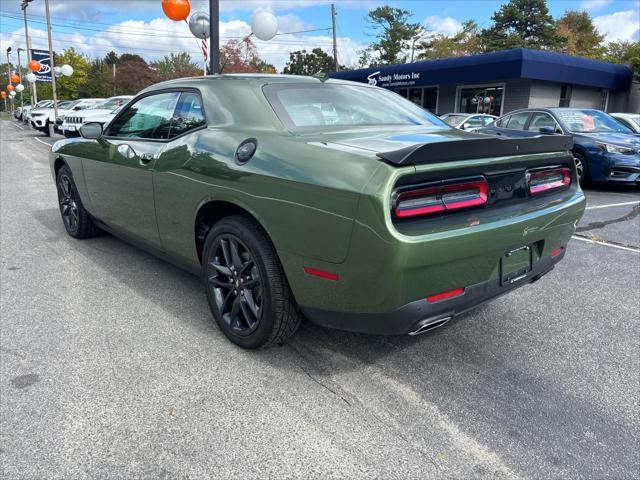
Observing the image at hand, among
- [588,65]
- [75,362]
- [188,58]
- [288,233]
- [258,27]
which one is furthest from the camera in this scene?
[188,58]

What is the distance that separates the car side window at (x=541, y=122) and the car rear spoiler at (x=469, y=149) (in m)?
7.34

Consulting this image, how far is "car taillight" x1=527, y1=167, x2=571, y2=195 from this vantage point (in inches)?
110

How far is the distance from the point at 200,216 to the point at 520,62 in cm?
1916

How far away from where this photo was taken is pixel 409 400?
8.07 ft

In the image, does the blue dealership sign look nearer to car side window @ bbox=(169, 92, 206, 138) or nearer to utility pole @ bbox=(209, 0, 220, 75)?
utility pole @ bbox=(209, 0, 220, 75)

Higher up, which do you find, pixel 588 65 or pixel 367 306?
pixel 588 65

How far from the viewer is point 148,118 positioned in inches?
147

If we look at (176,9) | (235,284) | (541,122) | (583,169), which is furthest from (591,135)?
(235,284)

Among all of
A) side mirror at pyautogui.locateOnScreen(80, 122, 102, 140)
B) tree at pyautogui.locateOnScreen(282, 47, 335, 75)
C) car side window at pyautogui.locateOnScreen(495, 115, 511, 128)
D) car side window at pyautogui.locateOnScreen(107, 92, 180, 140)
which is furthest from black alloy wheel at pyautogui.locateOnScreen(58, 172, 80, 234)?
tree at pyautogui.locateOnScreen(282, 47, 335, 75)

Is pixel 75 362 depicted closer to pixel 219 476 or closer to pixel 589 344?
pixel 219 476

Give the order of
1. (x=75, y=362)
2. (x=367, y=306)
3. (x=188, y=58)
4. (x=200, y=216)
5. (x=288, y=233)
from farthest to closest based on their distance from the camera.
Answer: (x=188, y=58) < (x=200, y=216) < (x=75, y=362) < (x=288, y=233) < (x=367, y=306)

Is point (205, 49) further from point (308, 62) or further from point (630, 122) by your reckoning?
point (308, 62)

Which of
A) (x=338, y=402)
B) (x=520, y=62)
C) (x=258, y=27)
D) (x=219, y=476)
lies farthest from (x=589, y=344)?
(x=520, y=62)

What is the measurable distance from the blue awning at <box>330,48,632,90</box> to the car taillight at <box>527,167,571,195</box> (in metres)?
18.1
